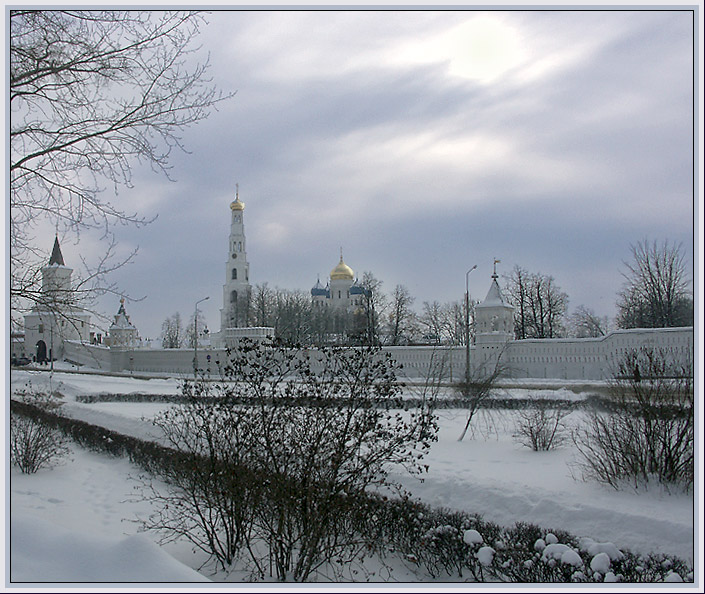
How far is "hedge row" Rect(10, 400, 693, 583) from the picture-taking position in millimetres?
5266

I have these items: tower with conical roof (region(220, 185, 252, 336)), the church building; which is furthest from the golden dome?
tower with conical roof (region(220, 185, 252, 336))

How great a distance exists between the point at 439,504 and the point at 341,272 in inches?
2253

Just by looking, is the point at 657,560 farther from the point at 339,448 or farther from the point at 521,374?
the point at 521,374

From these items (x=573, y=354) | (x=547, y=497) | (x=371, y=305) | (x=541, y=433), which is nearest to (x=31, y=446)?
(x=547, y=497)

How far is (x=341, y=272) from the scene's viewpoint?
212ft

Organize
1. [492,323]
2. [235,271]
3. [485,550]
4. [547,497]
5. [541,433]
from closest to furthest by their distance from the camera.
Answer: [485,550] → [547,497] → [541,433] → [492,323] → [235,271]

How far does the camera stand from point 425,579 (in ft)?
20.3

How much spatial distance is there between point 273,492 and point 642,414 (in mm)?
4790

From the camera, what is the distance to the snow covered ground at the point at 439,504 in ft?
12.7

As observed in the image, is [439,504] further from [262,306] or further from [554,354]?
[262,306]

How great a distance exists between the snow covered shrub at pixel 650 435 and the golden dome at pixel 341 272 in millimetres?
56656

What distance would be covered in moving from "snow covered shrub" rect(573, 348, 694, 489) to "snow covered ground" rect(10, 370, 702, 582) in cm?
25

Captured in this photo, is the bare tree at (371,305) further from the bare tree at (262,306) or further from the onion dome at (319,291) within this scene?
the onion dome at (319,291)

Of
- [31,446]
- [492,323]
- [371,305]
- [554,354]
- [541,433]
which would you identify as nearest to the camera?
[541,433]
